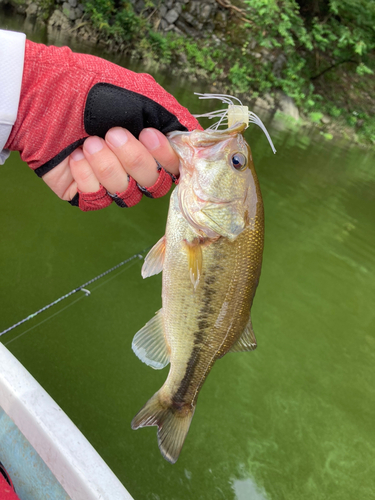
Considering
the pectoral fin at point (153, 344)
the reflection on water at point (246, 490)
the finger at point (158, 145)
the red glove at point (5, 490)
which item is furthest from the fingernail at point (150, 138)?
the reflection on water at point (246, 490)

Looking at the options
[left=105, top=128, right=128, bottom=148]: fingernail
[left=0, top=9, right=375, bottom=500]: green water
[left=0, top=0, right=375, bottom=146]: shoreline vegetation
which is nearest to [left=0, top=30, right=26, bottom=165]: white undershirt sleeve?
[left=105, top=128, right=128, bottom=148]: fingernail

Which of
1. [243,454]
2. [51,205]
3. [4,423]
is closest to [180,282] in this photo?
[4,423]

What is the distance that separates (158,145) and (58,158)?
1.31ft

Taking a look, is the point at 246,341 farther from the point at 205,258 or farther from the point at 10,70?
the point at 10,70

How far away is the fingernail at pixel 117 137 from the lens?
4.40 ft

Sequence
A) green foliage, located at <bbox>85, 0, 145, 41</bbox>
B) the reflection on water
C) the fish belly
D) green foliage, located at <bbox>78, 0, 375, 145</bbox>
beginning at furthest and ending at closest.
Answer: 1. green foliage, located at <bbox>78, 0, 375, 145</bbox>
2. green foliage, located at <bbox>85, 0, 145, 41</bbox>
3. the reflection on water
4. the fish belly

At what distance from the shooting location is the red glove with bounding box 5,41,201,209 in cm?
129

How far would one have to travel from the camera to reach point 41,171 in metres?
1.47

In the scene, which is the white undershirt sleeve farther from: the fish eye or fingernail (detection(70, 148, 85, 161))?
the fish eye

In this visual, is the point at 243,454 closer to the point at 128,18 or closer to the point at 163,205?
the point at 163,205

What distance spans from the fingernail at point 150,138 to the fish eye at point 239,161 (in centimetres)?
30

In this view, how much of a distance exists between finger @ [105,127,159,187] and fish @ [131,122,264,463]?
0.12 metres

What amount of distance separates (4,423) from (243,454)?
5.85 ft

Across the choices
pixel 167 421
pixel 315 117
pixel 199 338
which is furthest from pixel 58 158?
pixel 315 117
